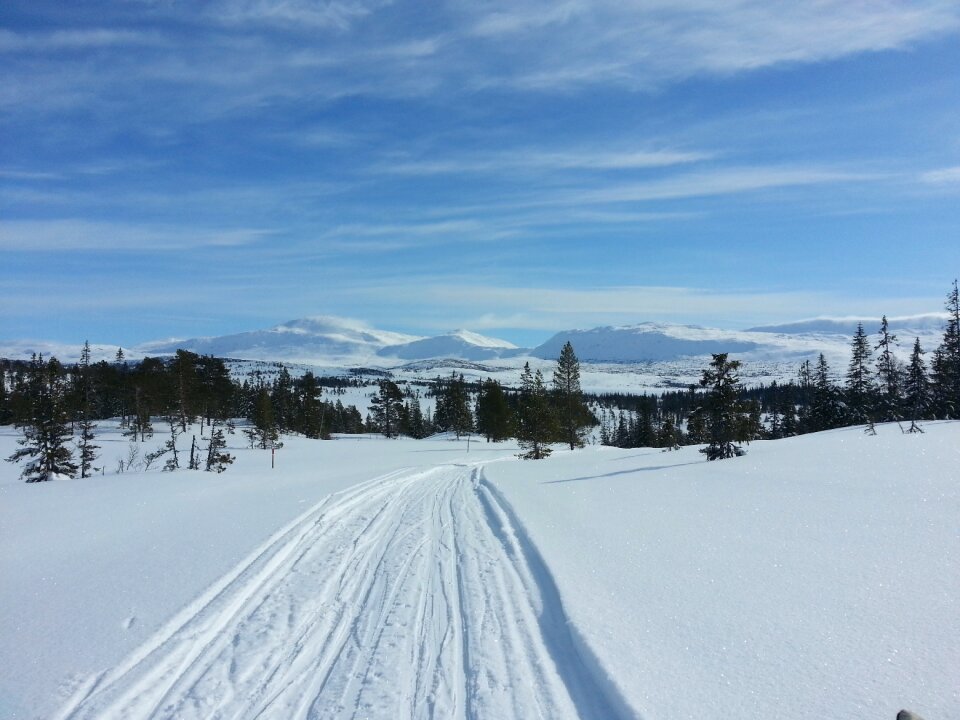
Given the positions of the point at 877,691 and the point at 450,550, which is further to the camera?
the point at 450,550

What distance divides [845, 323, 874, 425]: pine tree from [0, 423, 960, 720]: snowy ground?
40031mm

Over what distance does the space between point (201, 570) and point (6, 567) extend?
11.5ft

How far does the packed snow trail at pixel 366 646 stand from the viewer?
4891 mm

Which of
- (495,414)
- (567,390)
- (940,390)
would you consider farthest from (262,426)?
(940,390)

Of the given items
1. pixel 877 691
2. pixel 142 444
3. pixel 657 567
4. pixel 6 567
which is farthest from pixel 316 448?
pixel 877 691

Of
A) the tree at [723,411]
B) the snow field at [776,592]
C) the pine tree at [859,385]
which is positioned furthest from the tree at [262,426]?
the pine tree at [859,385]

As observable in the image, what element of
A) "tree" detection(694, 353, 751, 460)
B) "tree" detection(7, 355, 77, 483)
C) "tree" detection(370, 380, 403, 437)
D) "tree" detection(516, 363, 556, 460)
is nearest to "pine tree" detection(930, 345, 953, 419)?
"tree" detection(516, 363, 556, 460)

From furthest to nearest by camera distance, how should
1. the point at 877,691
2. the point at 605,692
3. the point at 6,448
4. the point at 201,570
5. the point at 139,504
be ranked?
the point at 6,448 < the point at 139,504 < the point at 201,570 < the point at 605,692 < the point at 877,691

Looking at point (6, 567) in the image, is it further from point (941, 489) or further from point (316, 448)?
point (316, 448)

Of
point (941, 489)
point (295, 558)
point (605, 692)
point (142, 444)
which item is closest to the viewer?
point (605, 692)

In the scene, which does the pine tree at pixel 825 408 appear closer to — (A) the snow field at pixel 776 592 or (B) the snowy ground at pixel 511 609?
(A) the snow field at pixel 776 592

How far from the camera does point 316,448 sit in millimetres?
48469

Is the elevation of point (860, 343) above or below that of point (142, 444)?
above

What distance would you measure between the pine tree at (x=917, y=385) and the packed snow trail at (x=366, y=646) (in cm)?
4775
